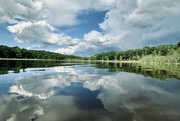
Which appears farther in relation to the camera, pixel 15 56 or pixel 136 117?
pixel 15 56

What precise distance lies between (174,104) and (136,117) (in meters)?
4.67

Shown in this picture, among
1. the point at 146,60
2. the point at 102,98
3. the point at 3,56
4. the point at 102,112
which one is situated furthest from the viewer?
the point at 3,56

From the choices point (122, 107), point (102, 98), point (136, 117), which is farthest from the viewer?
point (102, 98)

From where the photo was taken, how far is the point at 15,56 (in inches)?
6412

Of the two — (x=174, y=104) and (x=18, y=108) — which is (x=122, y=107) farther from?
(x=18, y=108)

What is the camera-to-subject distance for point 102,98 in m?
14.2

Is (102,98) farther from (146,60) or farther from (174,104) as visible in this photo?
(146,60)

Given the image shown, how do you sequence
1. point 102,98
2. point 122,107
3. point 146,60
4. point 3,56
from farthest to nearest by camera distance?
point 3,56 < point 146,60 < point 102,98 < point 122,107

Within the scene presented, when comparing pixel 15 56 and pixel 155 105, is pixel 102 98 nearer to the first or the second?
pixel 155 105

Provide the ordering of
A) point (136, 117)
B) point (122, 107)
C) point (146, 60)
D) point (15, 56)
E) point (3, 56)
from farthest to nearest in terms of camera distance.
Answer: point (15, 56)
point (3, 56)
point (146, 60)
point (122, 107)
point (136, 117)

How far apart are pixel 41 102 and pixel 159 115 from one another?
7478mm

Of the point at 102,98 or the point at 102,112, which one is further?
the point at 102,98

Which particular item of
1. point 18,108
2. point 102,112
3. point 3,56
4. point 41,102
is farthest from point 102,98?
point 3,56

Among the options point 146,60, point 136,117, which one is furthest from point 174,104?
point 146,60
